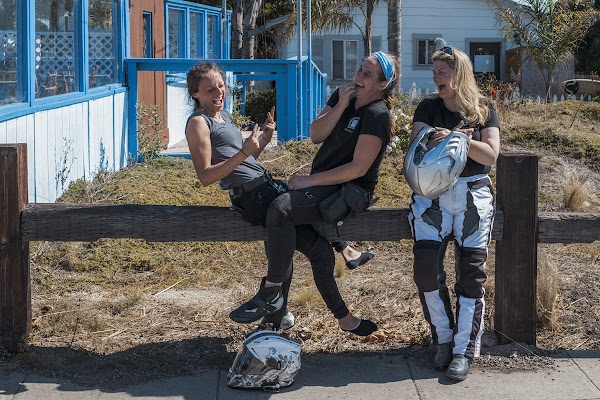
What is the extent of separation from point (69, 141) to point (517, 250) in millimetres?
5339

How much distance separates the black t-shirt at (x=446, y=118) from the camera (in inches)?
188

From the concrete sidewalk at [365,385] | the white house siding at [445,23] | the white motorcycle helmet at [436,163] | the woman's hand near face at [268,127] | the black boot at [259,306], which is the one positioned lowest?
the concrete sidewalk at [365,385]

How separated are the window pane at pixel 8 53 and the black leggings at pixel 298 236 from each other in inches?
133

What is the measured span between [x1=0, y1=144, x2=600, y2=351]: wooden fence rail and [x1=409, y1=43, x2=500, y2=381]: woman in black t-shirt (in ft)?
0.76

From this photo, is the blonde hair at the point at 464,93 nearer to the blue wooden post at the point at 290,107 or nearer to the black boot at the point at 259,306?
the black boot at the point at 259,306

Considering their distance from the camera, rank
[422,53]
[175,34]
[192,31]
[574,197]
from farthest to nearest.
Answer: [422,53]
[192,31]
[175,34]
[574,197]

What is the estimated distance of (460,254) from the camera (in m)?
4.79

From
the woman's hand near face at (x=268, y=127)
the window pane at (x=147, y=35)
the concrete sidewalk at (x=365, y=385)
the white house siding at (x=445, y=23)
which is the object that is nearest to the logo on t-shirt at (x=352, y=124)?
the woman's hand near face at (x=268, y=127)

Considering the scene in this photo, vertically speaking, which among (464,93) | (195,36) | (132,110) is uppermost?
(195,36)

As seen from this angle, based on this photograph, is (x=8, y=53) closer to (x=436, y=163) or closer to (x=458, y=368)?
(x=436, y=163)

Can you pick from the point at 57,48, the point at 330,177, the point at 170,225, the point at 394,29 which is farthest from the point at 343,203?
the point at 394,29

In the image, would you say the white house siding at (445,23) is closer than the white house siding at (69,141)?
No

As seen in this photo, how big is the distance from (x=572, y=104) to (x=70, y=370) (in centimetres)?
1267

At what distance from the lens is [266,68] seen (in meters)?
11.7
